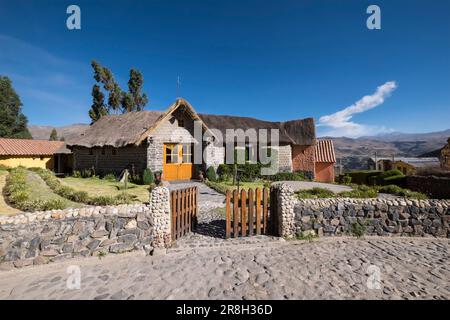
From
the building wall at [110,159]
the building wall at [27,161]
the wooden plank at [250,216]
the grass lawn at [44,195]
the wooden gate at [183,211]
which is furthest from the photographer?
the building wall at [27,161]

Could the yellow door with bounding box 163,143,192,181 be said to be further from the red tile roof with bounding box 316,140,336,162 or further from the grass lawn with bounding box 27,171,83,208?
the red tile roof with bounding box 316,140,336,162

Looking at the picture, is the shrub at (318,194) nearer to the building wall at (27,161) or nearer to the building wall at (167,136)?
the building wall at (167,136)

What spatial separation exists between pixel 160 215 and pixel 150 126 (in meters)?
12.4

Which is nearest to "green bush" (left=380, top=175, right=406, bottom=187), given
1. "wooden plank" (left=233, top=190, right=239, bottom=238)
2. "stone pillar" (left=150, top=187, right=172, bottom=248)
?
"wooden plank" (left=233, top=190, right=239, bottom=238)

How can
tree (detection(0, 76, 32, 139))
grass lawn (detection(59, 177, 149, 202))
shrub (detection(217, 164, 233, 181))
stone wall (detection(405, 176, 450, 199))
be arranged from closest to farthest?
grass lawn (detection(59, 177, 149, 202)), stone wall (detection(405, 176, 450, 199)), shrub (detection(217, 164, 233, 181)), tree (detection(0, 76, 32, 139))

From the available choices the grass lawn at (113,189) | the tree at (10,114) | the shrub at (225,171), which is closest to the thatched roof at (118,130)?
the grass lawn at (113,189)

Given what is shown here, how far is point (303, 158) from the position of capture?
23.9m

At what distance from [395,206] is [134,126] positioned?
706 inches

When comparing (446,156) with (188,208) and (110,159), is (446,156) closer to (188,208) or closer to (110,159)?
(188,208)

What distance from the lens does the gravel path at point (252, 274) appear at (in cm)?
387

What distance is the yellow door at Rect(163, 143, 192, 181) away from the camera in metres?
16.2

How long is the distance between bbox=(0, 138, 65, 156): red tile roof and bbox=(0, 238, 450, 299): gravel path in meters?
29.0

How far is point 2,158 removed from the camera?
2500 cm

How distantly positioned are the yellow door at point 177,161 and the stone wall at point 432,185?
1524 cm
